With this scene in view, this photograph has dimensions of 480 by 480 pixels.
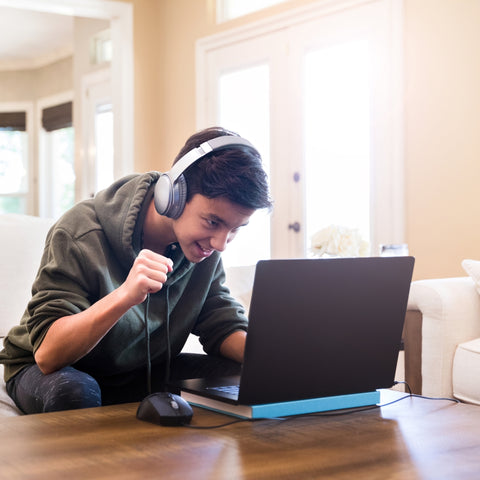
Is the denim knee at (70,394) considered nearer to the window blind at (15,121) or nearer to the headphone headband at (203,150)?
the headphone headband at (203,150)

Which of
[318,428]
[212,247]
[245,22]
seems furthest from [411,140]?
[318,428]

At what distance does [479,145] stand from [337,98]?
3.38 feet

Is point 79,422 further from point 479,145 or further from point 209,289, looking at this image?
point 479,145

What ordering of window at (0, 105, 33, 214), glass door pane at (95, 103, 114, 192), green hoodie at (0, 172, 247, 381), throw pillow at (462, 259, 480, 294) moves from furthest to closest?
window at (0, 105, 33, 214) → glass door pane at (95, 103, 114, 192) → throw pillow at (462, 259, 480, 294) → green hoodie at (0, 172, 247, 381)

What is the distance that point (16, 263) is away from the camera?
2014mm

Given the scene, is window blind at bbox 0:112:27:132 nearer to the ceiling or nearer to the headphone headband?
the ceiling

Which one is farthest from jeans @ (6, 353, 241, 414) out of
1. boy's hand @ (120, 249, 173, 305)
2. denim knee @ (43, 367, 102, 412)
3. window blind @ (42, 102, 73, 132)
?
window blind @ (42, 102, 73, 132)

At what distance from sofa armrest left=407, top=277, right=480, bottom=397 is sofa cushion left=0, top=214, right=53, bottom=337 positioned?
1.22 meters

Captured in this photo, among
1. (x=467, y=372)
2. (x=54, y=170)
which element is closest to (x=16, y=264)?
(x=467, y=372)

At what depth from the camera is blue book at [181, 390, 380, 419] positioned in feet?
3.56

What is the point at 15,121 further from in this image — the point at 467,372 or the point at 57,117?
the point at 467,372

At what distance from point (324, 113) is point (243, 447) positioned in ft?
12.0

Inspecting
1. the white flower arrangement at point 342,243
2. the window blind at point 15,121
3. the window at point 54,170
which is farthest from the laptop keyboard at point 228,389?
the window blind at point 15,121

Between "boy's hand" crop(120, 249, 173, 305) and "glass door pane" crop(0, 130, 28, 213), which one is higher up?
"glass door pane" crop(0, 130, 28, 213)
